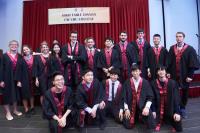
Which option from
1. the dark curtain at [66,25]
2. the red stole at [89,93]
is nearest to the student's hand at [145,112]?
the red stole at [89,93]

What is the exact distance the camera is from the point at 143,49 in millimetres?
6273

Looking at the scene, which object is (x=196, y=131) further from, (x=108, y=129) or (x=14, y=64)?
(x=14, y=64)

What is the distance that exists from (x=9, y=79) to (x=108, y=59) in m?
1.95

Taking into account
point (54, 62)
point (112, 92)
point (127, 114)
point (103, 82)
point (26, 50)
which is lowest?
point (127, 114)

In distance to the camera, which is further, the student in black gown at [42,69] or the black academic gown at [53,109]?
the student in black gown at [42,69]

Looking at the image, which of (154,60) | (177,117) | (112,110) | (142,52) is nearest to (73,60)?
(112,110)

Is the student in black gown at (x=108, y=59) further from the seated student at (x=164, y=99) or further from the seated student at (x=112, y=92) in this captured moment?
the seated student at (x=164, y=99)

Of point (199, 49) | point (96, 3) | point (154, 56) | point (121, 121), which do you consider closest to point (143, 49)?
point (154, 56)

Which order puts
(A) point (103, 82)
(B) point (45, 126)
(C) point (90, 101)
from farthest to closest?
(A) point (103, 82) → (B) point (45, 126) → (C) point (90, 101)

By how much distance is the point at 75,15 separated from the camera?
8117 millimetres

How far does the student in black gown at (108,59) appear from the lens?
19.8 ft

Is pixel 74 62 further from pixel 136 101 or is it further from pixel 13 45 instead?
pixel 136 101

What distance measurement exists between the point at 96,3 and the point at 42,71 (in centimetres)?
298

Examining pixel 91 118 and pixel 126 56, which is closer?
pixel 91 118
